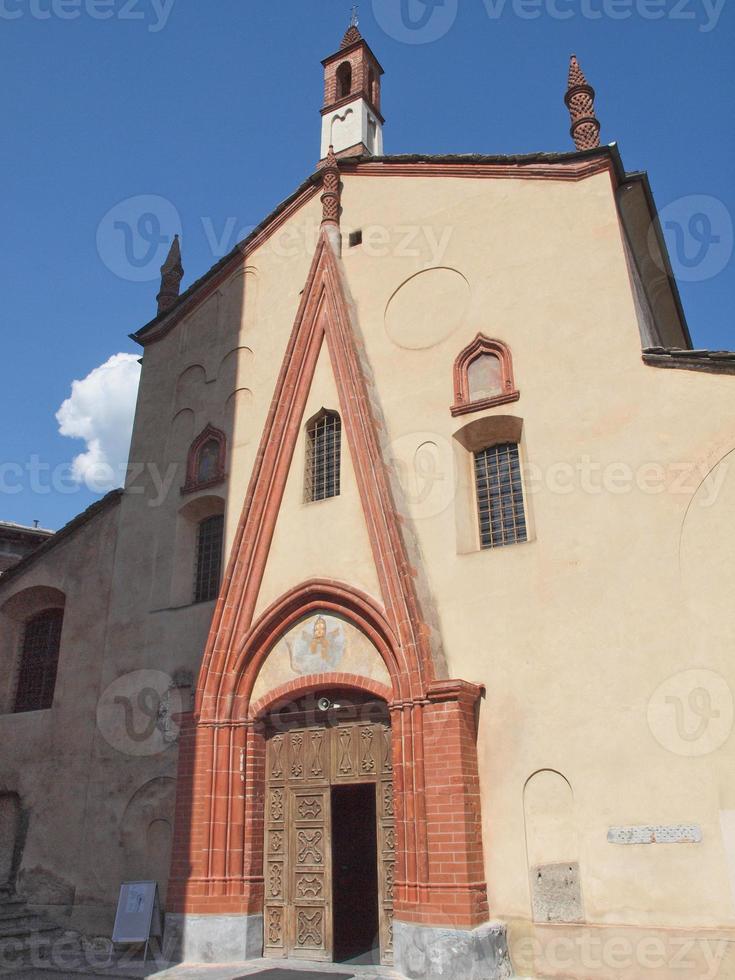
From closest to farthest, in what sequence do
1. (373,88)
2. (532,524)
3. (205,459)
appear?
(532,524) → (205,459) → (373,88)

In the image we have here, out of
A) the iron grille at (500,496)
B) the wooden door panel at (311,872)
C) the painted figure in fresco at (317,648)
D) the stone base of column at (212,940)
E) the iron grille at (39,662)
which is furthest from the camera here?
the iron grille at (39,662)

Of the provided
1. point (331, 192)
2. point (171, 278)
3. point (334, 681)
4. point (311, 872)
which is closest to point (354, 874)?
point (311, 872)

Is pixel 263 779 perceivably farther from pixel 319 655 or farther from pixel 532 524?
pixel 532 524

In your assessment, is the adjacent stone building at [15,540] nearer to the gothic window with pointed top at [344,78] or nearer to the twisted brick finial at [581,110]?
the gothic window with pointed top at [344,78]

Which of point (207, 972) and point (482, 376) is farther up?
point (482, 376)

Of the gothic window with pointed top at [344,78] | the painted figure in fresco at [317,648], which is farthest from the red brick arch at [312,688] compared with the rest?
the gothic window with pointed top at [344,78]

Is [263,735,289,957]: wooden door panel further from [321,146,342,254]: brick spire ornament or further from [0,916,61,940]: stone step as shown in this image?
[321,146,342,254]: brick spire ornament

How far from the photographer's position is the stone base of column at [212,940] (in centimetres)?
1109

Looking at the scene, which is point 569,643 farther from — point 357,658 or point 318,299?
point 318,299

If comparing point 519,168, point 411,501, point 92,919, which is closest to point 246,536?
point 411,501

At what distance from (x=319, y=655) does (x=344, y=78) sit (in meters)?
14.2

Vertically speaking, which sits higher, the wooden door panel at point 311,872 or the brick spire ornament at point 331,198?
the brick spire ornament at point 331,198

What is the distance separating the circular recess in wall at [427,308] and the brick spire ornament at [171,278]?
653cm

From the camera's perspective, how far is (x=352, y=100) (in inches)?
716
